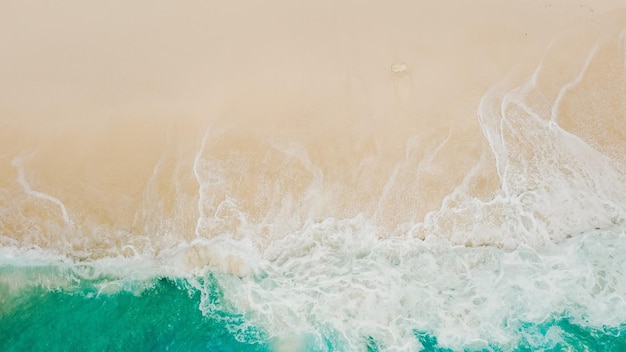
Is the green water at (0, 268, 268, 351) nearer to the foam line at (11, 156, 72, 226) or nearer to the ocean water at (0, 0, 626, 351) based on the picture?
the ocean water at (0, 0, 626, 351)

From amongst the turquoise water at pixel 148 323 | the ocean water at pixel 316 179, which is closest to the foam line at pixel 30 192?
the ocean water at pixel 316 179

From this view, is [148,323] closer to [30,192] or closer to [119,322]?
[119,322]

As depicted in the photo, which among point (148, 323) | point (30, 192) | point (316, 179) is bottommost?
point (148, 323)

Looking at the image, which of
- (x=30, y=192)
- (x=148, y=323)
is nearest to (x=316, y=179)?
(x=148, y=323)

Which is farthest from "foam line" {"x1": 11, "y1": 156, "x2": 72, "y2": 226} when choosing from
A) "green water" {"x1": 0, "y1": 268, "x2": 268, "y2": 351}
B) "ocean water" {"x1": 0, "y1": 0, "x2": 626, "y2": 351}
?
"green water" {"x1": 0, "y1": 268, "x2": 268, "y2": 351}

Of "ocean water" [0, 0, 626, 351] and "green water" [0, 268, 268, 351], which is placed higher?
"ocean water" [0, 0, 626, 351]

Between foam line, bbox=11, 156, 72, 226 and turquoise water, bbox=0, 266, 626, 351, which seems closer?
turquoise water, bbox=0, 266, 626, 351

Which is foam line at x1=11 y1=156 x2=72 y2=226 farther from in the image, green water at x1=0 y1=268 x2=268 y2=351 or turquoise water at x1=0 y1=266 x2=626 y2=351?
green water at x1=0 y1=268 x2=268 y2=351

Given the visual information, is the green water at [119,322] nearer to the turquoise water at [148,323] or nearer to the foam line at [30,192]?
the turquoise water at [148,323]
